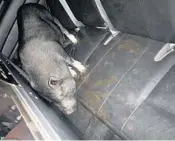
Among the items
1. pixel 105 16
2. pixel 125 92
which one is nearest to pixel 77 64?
pixel 105 16

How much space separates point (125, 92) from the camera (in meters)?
2.57

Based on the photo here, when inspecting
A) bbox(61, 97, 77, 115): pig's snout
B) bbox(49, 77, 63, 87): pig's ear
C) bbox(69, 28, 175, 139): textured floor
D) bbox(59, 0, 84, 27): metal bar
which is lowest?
bbox(61, 97, 77, 115): pig's snout

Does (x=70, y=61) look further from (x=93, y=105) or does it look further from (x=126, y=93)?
(x=126, y=93)

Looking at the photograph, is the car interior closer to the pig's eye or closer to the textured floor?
the textured floor

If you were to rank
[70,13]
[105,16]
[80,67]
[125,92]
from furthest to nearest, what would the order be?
[70,13] → [80,67] → [105,16] → [125,92]

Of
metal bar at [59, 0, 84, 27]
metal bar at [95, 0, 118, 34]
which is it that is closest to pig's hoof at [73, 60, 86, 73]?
metal bar at [95, 0, 118, 34]

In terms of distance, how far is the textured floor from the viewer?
226 cm

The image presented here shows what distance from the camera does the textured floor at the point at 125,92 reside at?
2.26 metres

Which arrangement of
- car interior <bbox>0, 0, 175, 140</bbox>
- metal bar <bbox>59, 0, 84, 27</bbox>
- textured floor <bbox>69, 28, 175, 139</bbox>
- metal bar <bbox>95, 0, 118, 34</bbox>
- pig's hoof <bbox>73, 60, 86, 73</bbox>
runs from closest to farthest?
car interior <bbox>0, 0, 175, 140</bbox>, textured floor <bbox>69, 28, 175, 139</bbox>, metal bar <bbox>95, 0, 118, 34</bbox>, pig's hoof <bbox>73, 60, 86, 73</bbox>, metal bar <bbox>59, 0, 84, 27</bbox>

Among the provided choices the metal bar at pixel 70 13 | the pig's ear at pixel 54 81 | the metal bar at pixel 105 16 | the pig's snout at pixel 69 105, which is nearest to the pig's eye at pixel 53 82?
the pig's ear at pixel 54 81

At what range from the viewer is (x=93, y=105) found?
2756mm

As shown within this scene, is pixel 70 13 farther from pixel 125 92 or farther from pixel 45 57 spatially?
pixel 125 92

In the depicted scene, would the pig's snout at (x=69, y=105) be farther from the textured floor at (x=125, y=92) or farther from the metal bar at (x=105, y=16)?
the metal bar at (x=105, y=16)

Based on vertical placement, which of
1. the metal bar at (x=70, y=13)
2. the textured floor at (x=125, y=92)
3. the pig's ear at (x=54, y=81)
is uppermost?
the metal bar at (x=70, y=13)
